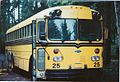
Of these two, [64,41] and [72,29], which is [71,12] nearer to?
[72,29]

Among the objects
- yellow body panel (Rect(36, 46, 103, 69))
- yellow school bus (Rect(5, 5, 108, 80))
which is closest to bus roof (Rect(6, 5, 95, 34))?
yellow school bus (Rect(5, 5, 108, 80))

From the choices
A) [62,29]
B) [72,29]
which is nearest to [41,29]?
[62,29]

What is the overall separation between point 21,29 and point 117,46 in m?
1.04

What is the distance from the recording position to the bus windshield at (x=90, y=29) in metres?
3.45

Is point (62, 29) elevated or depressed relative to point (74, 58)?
elevated

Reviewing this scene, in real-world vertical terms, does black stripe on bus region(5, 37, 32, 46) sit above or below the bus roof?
below

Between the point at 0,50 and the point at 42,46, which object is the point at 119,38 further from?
the point at 0,50

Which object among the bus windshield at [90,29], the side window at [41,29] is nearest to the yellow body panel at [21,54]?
the side window at [41,29]

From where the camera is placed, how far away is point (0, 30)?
3.47 meters

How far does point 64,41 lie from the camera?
3430 millimetres

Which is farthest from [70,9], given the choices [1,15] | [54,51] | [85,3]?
[1,15]

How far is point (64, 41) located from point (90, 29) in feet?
1.01

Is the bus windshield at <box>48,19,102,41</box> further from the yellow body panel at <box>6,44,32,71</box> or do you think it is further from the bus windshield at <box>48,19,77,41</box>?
the yellow body panel at <box>6,44,32,71</box>

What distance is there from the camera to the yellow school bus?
11.2ft
